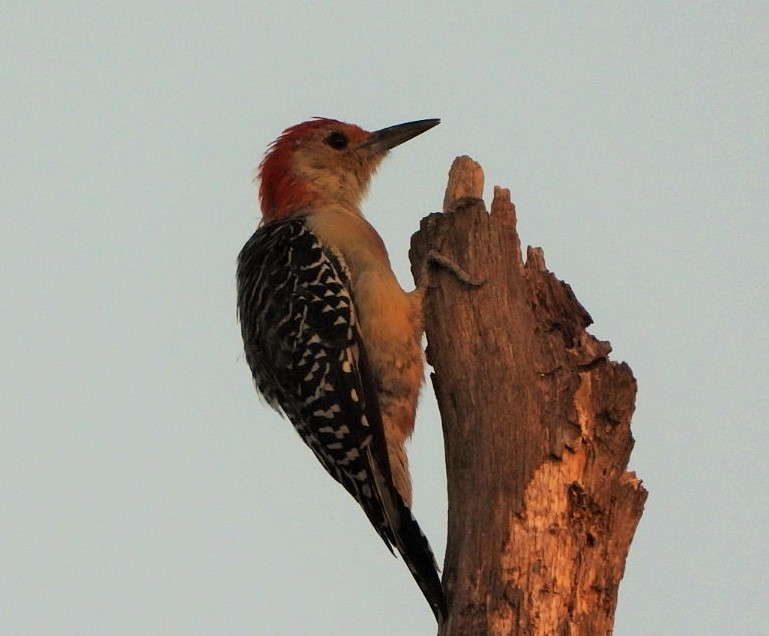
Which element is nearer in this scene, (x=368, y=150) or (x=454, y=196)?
(x=454, y=196)

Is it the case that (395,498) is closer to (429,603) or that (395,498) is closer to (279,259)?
(429,603)

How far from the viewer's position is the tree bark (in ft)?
14.8

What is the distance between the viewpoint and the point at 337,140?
7.95m

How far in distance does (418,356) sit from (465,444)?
50.7 inches

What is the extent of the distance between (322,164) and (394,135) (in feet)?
2.01

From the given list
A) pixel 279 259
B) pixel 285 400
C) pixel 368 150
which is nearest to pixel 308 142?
pixel 368 150

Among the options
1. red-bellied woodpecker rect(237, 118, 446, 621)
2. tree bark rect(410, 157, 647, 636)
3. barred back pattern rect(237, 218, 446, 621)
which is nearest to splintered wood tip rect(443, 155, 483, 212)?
tree bark rect(410, 157, 647, 636)

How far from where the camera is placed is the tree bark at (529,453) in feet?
14.8

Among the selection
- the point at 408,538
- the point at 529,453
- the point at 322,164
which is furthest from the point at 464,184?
the point at 322,164

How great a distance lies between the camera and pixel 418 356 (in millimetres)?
6293

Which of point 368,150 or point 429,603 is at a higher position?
point 368,150

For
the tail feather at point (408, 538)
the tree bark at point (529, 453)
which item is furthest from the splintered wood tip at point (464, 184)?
the tail feather at point (408, 538)

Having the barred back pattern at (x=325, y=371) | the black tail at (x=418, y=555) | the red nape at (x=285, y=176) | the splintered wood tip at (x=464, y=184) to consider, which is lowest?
the black tail at (x=418, y=555)

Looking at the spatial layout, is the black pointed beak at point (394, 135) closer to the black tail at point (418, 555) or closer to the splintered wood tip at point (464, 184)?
the splintered wood tip at point (464, 184)
